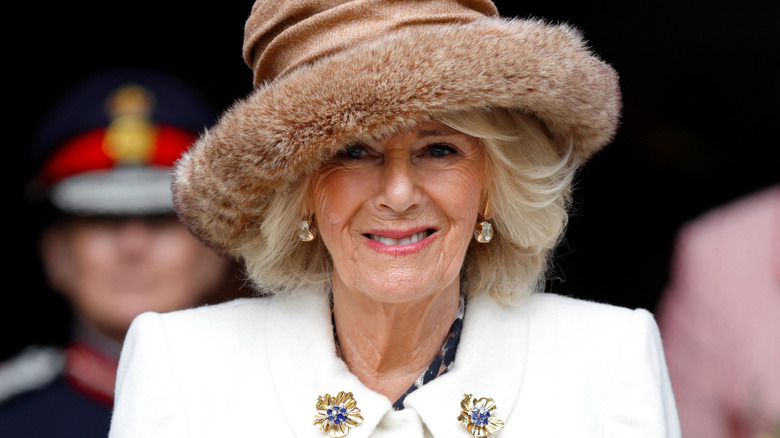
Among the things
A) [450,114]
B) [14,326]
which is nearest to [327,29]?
[450,114]

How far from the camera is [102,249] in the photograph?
390cm

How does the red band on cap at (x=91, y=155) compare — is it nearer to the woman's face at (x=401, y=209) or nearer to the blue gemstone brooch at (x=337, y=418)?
the woman's face at (x=401, y=209)

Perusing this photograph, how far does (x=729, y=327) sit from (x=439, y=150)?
1.65 meters

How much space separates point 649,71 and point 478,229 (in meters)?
2.64

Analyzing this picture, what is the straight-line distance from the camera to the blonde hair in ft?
8.24

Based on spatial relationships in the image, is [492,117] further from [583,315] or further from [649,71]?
[649,71]

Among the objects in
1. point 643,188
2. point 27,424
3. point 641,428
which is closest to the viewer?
point 641,428

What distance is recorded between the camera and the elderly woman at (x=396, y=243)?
7.39 ft

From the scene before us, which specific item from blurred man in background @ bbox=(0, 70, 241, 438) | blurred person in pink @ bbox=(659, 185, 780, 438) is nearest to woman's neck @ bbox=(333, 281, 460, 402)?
blurred person in pink @ bbox=(659, 185, 780, 438)

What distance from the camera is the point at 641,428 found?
251 centimetres

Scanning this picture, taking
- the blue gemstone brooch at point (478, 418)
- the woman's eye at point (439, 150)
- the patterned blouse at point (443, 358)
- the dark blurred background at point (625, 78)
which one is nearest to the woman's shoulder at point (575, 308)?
the patterned blouse at point (443, 358)

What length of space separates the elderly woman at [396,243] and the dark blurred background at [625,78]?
7.64 feet

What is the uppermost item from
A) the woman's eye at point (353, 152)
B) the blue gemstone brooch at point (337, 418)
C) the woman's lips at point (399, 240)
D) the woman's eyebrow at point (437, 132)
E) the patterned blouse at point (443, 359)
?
the woman's eyebrow at point (437, 132)

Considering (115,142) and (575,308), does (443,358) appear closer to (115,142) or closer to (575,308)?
(575,308)
